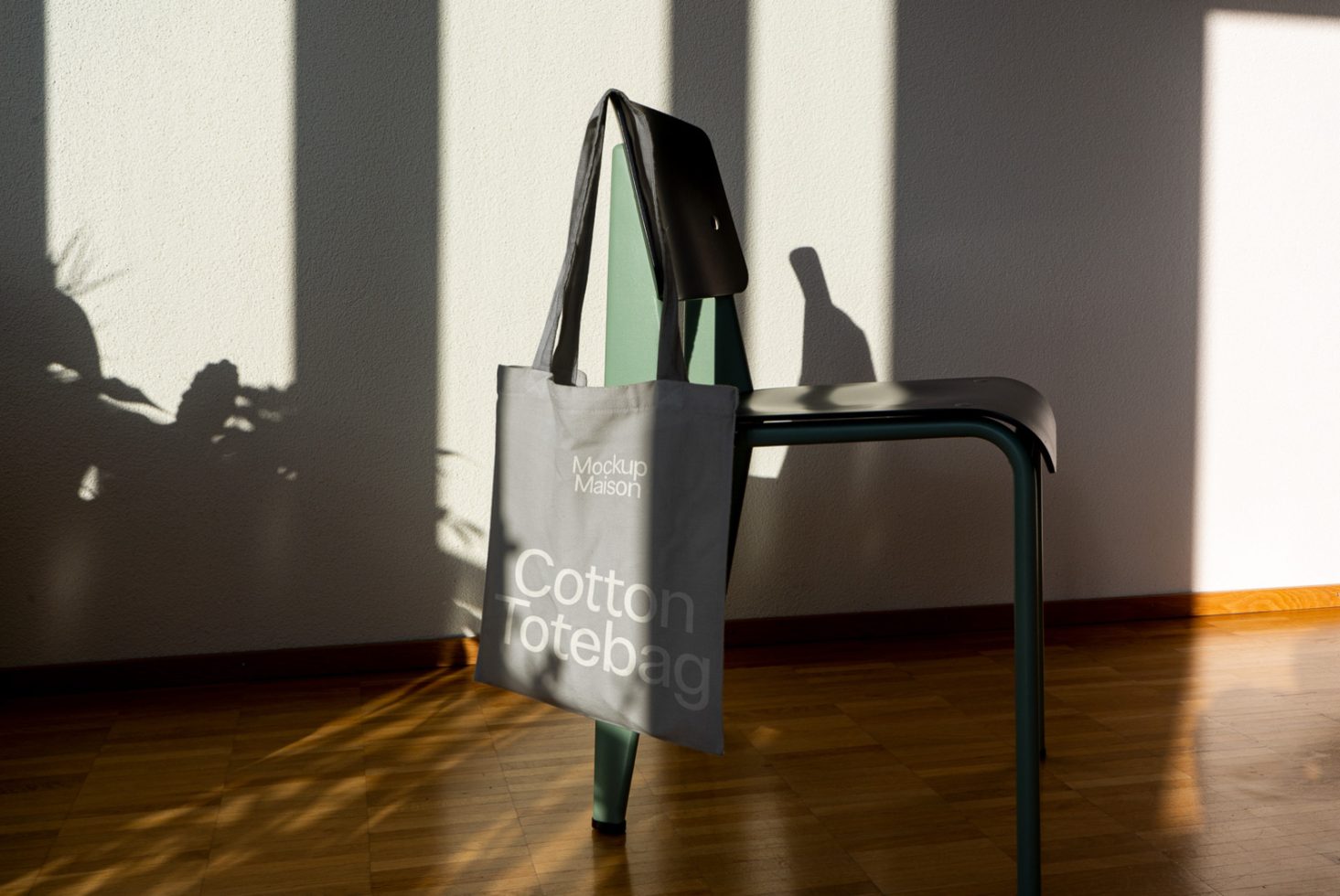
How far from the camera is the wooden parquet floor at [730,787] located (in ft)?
4.08


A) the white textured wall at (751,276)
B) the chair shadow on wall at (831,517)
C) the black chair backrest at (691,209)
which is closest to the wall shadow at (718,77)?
the white textured wall at (751,276)

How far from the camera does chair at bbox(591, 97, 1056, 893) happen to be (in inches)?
41.1

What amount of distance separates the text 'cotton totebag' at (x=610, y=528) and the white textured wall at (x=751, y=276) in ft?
2.57

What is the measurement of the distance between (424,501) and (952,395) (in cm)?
112

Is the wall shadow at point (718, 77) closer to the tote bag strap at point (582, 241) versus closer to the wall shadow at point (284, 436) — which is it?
the wall shadow at point (284, 436)

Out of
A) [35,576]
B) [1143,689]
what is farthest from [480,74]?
[1143,689]

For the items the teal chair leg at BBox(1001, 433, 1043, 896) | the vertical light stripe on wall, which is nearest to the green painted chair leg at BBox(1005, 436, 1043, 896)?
the teal chair leg at BBox(1001, 433, 1043, 896)

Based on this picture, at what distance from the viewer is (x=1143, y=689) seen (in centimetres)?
187

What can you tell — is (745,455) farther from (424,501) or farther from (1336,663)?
(1336,663)

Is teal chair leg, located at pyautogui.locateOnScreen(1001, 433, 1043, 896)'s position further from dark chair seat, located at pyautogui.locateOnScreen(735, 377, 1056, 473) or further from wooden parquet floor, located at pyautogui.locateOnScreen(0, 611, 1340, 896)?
wooden parquet floor, located at pyautogui.locateOnScreen(0, 611, 1340, 896)

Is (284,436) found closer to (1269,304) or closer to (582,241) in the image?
(582,241)

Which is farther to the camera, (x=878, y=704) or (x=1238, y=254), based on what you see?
(x=1238, y=254)

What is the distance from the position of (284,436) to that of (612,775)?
3.02 ft

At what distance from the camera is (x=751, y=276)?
2.12 m
